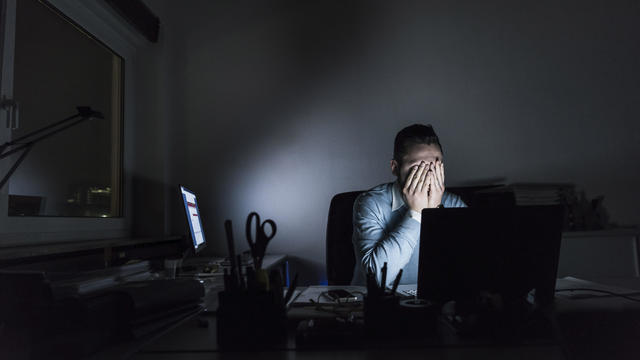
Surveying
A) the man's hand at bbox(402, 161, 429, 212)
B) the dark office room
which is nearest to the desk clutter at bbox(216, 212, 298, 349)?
the dark office room

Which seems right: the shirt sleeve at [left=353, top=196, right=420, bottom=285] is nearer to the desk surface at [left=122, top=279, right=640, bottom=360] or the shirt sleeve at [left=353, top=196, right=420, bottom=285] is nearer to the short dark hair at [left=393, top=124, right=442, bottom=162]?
the short dark hair at [left=393, top=124, right=442, bottom=162]

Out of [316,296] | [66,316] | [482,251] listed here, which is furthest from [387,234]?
[66,316]

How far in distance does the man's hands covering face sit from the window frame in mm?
1342

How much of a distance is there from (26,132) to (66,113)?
0.76 ft

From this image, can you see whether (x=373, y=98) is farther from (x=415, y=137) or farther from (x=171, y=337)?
(x=171, y=337)

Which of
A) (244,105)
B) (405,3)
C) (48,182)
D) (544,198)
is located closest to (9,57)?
(48,182)

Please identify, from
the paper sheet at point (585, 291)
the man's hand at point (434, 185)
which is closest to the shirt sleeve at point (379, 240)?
the man's hand at point (434, 185)

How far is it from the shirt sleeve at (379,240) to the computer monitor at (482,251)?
0.50 meters

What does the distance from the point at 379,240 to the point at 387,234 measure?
0.27 ft

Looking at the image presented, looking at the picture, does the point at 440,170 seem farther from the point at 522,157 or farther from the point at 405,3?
the point at 405,3

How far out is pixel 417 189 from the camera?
1.62 metres

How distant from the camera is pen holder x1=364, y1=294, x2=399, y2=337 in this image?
0.70 meters

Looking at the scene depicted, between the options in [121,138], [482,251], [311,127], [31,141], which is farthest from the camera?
[311,127]

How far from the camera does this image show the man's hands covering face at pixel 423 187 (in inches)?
63.5
